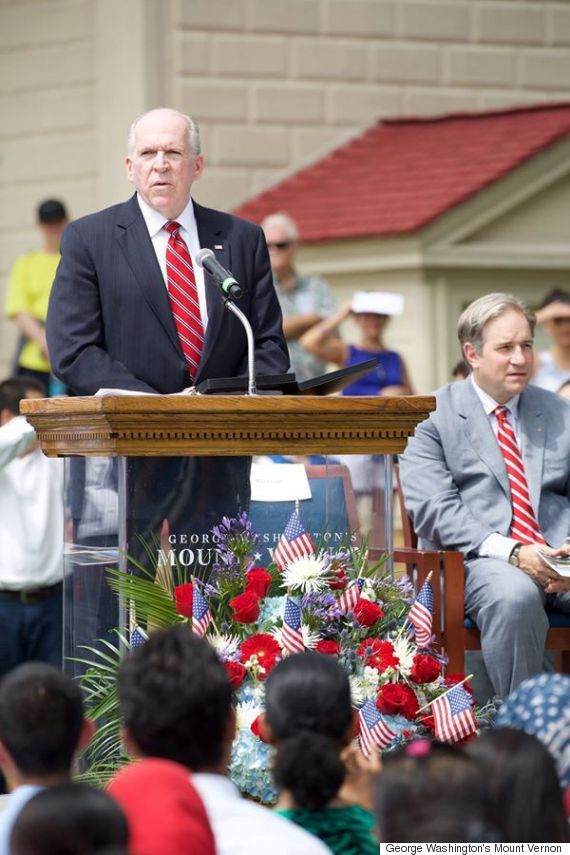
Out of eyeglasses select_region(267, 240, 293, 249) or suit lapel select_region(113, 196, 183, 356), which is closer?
suit lapel select_region(113, 196, 183, 356)

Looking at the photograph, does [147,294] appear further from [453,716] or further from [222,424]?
[453,716]

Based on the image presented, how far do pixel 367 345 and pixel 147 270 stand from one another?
4.41 meters

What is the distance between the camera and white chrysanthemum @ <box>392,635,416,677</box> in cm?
508

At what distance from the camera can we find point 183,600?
16.4 ft

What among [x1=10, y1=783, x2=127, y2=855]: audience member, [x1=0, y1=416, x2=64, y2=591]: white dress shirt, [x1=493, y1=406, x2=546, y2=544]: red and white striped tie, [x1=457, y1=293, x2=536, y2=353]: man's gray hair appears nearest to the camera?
[x1=10, y1=783, x2=127, y2=855]: audience member

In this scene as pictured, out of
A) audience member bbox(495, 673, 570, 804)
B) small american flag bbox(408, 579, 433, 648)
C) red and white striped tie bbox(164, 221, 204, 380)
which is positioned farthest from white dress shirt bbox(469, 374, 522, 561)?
audience member bbox(495, 673, 570, 804)

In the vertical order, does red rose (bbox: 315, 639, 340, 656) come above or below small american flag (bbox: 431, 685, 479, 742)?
above

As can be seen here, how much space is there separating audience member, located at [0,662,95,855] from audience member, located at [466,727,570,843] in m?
0.81

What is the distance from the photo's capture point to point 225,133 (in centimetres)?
1276

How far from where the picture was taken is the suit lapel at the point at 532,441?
618 centimetres

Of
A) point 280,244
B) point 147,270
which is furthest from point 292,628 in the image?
point 280,244

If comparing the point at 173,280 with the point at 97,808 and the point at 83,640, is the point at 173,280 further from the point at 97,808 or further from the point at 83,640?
the point at 97,808

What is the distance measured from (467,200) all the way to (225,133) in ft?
6.19

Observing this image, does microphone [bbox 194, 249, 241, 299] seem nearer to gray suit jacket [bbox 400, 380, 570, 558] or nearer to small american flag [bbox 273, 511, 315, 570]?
small american flag [bbox 273, 511, 315, 570]
